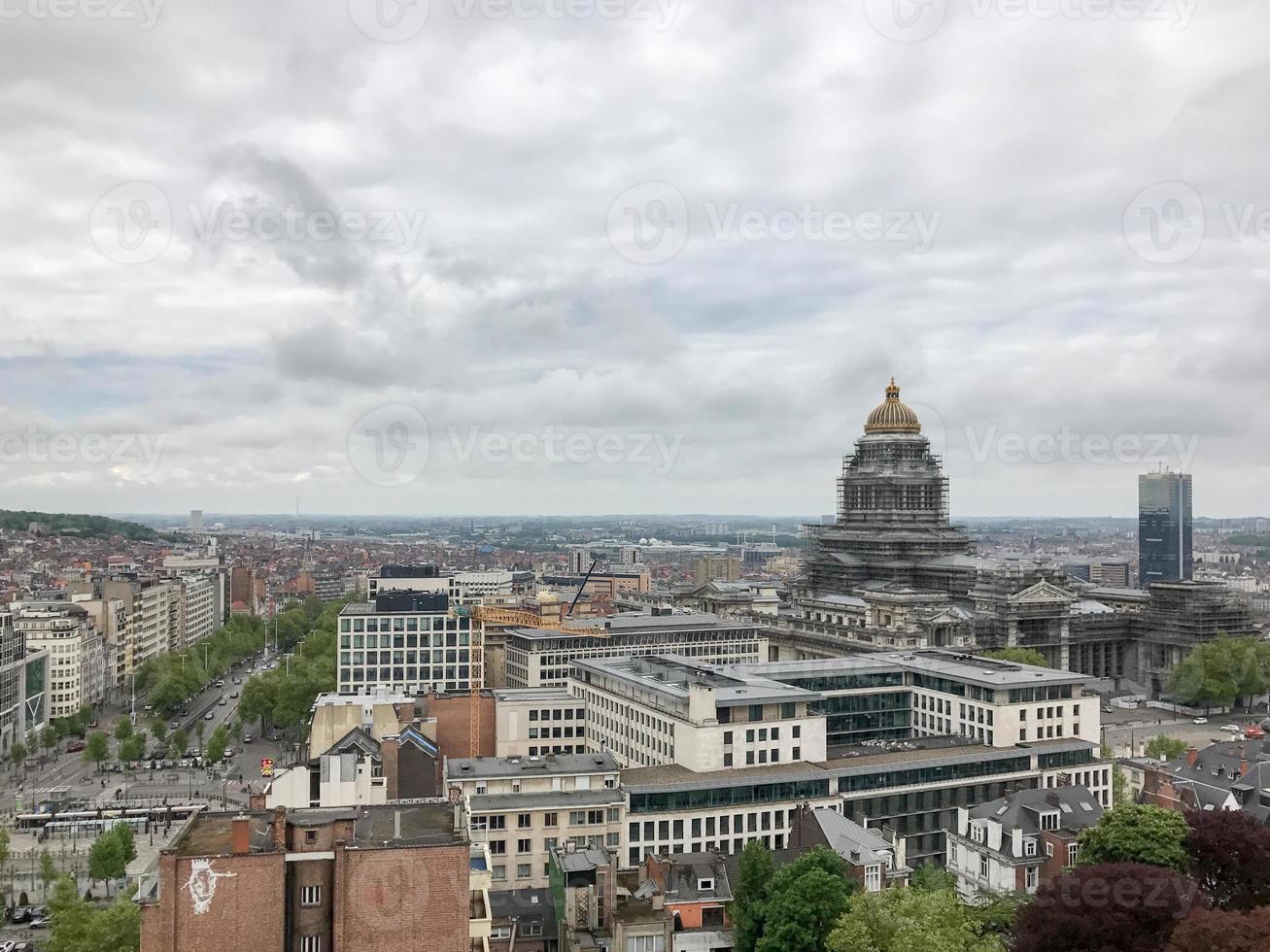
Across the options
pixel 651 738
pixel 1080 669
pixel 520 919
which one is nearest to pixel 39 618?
pixel 651 738

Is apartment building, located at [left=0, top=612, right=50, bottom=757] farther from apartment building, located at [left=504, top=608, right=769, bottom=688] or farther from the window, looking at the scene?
the window

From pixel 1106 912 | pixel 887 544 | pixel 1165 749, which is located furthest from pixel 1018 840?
pixel 887 544

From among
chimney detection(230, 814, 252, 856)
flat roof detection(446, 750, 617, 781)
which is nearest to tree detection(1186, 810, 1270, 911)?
flat roof detection(446, 750, 617, 781)

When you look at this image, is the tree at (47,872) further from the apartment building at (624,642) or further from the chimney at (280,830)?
the apartment building at (624,642)

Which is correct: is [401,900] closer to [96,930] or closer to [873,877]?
[96,930]

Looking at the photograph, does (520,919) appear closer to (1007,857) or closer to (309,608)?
(1007,857)

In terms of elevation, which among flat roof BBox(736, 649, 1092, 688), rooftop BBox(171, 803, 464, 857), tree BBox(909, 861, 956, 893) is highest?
rooftop BBox(171, 803, 464, 857)

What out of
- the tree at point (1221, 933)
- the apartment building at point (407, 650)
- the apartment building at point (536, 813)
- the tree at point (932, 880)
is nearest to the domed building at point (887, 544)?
the apartment building at point (407, 650)
